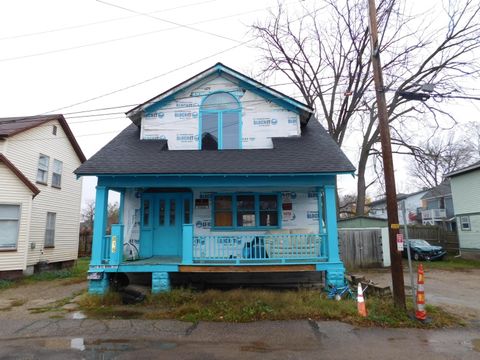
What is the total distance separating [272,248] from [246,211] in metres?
2.13

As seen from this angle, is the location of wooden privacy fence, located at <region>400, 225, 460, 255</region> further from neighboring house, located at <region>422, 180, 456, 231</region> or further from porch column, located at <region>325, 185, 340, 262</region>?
porch column, located at <region>325, 185, 340, 262</region>

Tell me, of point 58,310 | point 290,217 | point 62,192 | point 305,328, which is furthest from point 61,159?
point 305,328

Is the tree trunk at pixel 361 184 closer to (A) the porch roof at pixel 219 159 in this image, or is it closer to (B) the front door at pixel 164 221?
(A) the porch roof at pixel 219 159

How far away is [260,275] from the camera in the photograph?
35.0 ft

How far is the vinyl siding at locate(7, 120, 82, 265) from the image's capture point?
53.4ft

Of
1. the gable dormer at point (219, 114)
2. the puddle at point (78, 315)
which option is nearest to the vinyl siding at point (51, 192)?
the gable dormer at point (219, 114)

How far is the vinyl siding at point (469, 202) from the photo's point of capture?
73.4 feet

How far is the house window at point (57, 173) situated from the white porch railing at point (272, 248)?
39.5 feet

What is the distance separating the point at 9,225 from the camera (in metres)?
14.4

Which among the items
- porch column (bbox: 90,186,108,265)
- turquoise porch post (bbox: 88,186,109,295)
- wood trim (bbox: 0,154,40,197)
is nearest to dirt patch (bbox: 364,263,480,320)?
turquoise porch post (bbox: 88,186,109,295)

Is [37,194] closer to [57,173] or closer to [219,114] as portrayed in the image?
[57,173]

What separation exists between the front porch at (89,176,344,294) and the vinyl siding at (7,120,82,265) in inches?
305

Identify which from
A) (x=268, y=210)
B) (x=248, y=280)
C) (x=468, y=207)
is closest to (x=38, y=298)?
(x=248, y=280)

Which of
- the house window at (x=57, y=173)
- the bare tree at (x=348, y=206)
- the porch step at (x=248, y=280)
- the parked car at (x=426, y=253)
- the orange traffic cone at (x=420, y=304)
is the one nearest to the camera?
the orange traffic cone at (x=420, y=304)
